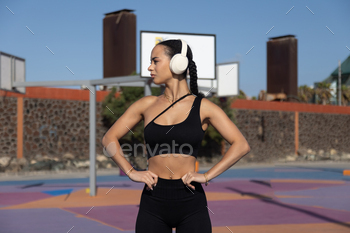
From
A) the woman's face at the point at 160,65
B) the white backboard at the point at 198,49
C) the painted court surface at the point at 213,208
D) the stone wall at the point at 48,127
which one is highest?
the white backboard at the point at 198,49

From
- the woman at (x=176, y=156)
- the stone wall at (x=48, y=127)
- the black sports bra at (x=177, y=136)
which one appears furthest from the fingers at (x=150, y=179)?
the stone wall at (x=48, y=127)

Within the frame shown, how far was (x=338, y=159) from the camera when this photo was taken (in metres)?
32.0

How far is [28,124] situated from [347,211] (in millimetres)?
13008

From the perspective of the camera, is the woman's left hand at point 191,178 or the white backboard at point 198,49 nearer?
the woman's left hand at point 191,178

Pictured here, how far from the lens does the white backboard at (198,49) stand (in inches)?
394

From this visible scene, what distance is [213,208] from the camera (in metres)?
9.29

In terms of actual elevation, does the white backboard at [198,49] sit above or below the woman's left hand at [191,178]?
above

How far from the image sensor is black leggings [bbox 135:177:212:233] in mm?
2461

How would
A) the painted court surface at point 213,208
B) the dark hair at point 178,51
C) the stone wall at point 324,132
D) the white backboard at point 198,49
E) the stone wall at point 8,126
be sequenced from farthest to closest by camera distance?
the stone wall at point 324,132, the stone wall at point 8,126, the white backboard at point 198,49, the painted court surface at point 213,208, the dark hair at point 178,51

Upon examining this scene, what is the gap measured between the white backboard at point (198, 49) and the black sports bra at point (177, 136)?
649 cm

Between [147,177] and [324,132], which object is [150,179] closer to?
[147,177]

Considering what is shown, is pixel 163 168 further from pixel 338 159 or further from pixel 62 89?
pixel 338 159

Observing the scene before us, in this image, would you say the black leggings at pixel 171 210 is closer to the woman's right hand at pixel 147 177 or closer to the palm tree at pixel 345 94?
the woman's right hand at pixel 147 177

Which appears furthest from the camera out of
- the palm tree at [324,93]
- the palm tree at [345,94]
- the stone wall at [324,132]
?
the palm tree at [324,93]
